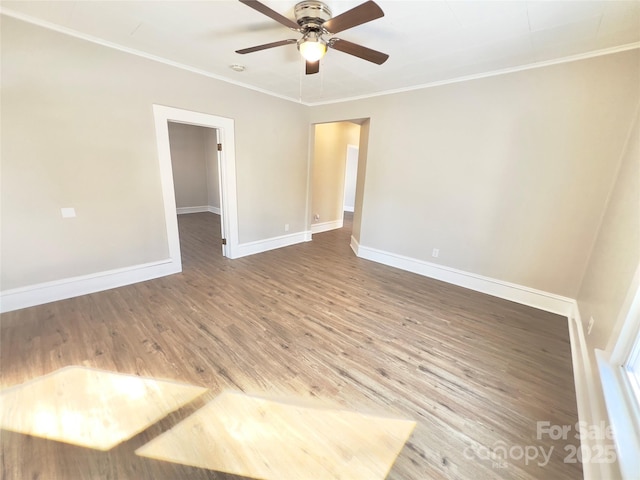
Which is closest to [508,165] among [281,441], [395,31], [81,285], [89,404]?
[395,31]

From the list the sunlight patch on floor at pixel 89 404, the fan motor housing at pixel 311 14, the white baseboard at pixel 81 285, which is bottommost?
the sunlight patch on floor at pixel 89 404

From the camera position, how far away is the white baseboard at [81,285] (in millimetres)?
2463

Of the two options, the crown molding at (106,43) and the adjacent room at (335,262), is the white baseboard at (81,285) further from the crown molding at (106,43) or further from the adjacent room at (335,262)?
the crown molding at (106,43)

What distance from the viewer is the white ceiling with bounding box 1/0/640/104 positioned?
71.8 inches

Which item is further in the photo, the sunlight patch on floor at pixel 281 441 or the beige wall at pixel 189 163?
the beige wall at pixel 189 163

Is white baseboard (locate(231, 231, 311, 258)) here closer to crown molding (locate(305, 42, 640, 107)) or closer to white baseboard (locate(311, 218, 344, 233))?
white baseboard (locate(311, 218, 344, 233))

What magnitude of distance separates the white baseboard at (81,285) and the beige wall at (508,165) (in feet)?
11.3

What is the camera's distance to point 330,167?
590cm

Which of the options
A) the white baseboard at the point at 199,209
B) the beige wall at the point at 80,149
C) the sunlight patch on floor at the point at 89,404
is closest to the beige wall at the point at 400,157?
the beige wall at the point at 80,149

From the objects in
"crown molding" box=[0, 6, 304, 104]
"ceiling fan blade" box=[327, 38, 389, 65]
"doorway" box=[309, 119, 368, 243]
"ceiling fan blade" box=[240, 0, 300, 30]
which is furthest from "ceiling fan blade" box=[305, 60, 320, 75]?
"doorway" box=[309, 119, 368, 243]

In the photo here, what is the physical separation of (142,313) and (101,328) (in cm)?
33

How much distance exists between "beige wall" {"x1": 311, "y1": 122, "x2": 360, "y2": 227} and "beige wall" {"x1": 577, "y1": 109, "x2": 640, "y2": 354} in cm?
433

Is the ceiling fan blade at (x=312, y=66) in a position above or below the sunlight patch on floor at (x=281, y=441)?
above

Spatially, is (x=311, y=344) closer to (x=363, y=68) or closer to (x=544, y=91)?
(x=363, y=68)
